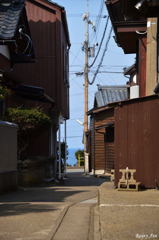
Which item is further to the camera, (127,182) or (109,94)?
(109,94)

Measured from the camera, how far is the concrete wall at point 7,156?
419 inches

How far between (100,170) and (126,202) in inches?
840

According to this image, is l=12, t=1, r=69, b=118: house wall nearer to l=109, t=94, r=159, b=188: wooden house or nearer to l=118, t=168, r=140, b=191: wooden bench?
l=109, t=94, r=159, b=188: wooden house

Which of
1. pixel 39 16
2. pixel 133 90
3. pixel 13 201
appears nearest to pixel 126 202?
pixel 13 201

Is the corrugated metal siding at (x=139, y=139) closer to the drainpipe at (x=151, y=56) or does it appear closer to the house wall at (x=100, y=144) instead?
the drainpipe at (x=151, y=56)

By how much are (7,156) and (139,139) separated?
436 centimetres

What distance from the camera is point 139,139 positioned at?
381 inches

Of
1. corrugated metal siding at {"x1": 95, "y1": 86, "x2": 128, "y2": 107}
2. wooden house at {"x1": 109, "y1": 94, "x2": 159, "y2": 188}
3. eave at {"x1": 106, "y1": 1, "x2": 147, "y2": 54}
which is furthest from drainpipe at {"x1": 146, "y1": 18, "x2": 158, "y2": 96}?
corrugated metal siding at {"x1": 95, "y1": 86, "x2": 128, "y2": 107}

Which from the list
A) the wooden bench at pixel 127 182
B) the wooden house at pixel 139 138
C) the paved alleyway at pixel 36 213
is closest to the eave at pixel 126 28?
the wooden house at pixel 139 138

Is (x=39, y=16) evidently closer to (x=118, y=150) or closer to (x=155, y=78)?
(x=155, y=78)

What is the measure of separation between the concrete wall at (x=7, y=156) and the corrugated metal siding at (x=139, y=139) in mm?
3518

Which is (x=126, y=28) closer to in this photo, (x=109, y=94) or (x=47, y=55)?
(x=47, y=55)

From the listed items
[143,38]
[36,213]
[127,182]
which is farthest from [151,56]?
[36,213]

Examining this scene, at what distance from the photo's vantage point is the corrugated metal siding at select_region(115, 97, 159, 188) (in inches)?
375
